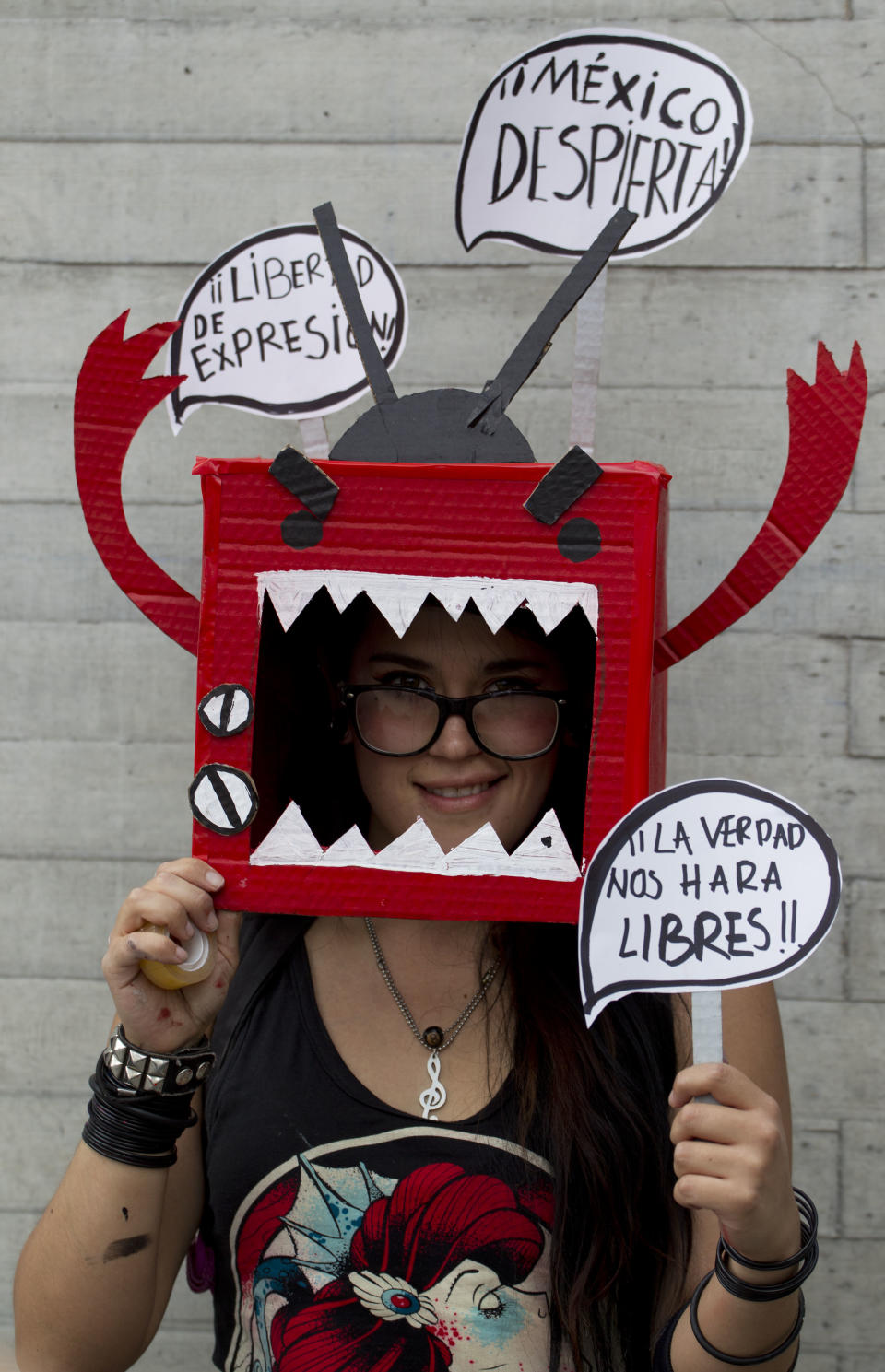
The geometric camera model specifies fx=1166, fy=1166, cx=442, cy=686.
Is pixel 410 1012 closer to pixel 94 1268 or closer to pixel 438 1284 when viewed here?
pixel 438 1284

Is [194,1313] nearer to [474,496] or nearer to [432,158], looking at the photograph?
[474,496]

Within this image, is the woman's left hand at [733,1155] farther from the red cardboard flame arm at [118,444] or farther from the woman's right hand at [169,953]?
the red cardboard flame arm at [118,444]

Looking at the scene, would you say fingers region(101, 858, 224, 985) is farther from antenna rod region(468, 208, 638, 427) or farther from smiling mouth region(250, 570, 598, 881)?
antenna rod region(468, 208, 638, 427)

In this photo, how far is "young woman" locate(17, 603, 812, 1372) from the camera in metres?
1.03

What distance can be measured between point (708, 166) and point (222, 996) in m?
0.88

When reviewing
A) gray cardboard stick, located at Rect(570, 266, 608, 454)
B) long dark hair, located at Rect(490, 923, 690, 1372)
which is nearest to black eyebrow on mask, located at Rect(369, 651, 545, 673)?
gray cardboard stick, located at Rect(570, 266, 608, 454)

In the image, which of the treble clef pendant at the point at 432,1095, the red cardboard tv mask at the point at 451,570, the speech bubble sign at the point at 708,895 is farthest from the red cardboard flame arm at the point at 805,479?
the treble clef pendant at the point at 432,1095

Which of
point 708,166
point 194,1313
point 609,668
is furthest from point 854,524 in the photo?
point 194,1313

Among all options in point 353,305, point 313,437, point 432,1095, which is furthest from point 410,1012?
point 353,305

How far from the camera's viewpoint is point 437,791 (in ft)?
3.53

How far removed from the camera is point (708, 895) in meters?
0.88

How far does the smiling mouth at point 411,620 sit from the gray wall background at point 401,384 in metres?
0.75

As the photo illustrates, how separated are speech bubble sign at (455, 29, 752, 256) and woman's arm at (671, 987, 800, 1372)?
738 mm

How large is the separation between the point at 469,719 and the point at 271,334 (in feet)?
1.48
